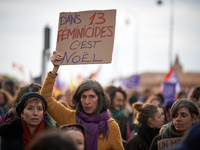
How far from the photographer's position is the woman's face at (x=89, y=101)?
11.6 ft

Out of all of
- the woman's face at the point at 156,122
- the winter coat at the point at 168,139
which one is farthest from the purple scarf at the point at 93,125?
the woman's face at the point at 156,122

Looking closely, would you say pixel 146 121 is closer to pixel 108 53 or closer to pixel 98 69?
pixel 108 53

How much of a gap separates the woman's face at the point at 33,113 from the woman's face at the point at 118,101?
2603 millimetres

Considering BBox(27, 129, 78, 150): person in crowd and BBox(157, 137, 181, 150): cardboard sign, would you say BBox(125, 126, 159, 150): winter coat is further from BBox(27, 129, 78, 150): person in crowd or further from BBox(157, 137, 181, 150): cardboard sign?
BBox(27, 129, 78, 150): person in crowd

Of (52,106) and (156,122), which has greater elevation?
(52,106)

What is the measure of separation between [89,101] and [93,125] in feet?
1.01

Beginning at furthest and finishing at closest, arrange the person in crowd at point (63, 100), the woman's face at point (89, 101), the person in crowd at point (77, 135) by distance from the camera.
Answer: the person in crowd at point (63, 100) < the woman's face at point (89, 101) < the person in crowd at point (77, 135)

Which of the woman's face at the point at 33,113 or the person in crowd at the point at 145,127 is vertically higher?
the woman's face at the point at 33,113

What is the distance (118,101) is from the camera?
5.99 m

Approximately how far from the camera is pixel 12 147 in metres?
3.12

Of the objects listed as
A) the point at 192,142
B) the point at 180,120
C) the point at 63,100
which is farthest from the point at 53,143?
the point at 63,100

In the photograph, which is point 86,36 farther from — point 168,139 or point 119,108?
point 119,108

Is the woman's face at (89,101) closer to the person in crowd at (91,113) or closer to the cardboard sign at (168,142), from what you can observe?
the person in crowd at (91,113)

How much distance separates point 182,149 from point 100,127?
1.80 m
